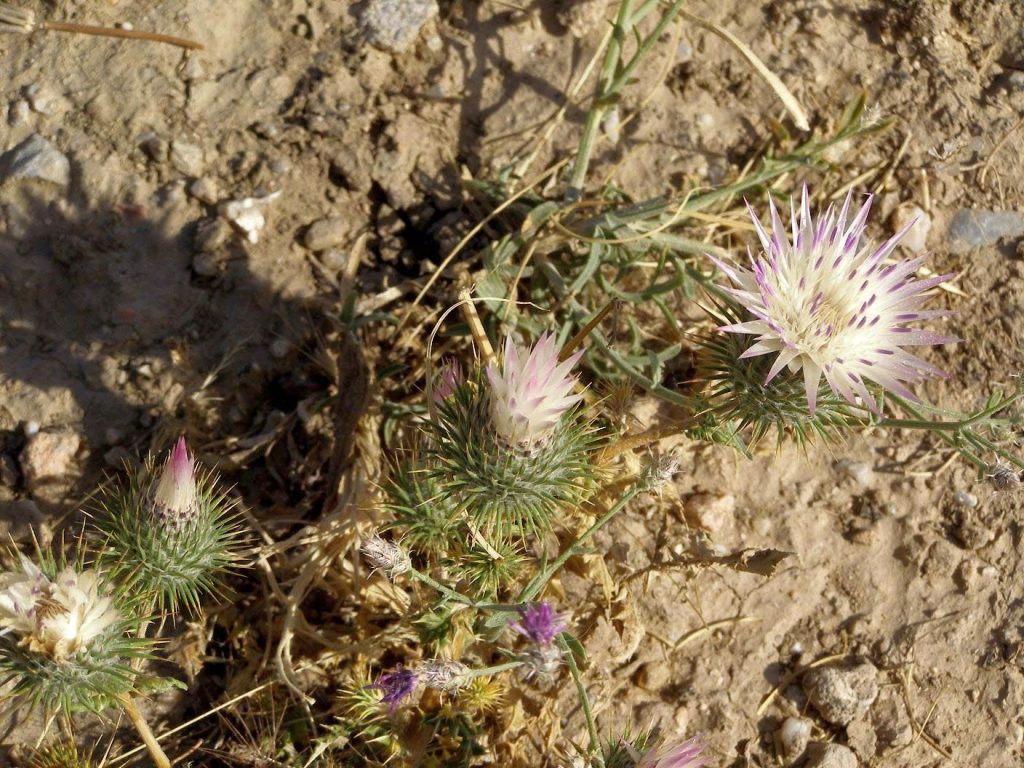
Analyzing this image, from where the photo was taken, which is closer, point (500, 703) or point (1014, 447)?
point (500, 703)

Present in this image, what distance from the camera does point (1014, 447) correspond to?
12.8ft

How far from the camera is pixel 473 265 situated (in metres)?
4.10

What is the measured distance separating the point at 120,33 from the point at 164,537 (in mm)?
2447

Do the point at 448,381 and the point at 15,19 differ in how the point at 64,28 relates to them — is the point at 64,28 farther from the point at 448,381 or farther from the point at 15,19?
the point at 448,381

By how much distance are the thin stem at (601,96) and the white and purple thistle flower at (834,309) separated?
1.13 metres

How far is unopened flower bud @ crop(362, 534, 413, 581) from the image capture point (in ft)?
9.00

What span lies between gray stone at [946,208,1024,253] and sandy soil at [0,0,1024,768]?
1.8 inches

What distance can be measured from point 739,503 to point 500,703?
51.7 inches

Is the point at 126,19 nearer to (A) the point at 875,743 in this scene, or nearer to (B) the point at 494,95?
(B) the point at 494,95

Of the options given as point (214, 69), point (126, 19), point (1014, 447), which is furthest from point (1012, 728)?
point (126, 19)

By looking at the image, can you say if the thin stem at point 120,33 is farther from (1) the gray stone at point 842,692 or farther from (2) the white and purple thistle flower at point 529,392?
(1) the gray stone at point 842,692

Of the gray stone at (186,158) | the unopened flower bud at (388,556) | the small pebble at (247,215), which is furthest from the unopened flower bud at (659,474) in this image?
the gray stone at (186,158)

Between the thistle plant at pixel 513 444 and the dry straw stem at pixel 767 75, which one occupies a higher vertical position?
the dry straw stem at pixel 767 75

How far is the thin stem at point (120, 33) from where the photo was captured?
409cm
